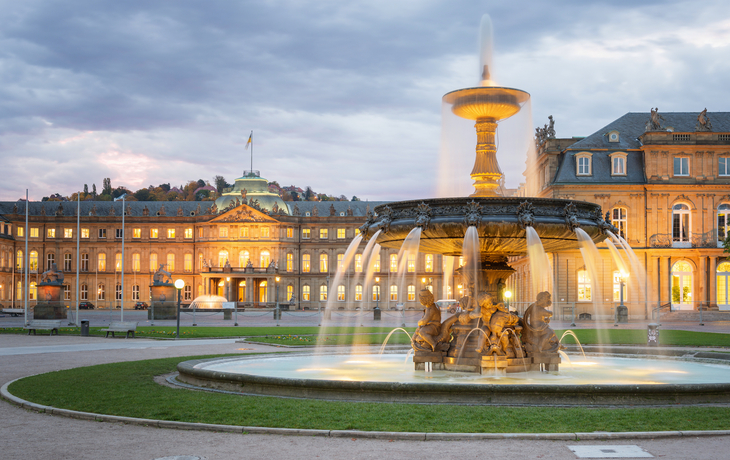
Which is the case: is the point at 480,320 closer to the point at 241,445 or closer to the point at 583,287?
the point at 241,445

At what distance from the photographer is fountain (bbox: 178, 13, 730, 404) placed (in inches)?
441

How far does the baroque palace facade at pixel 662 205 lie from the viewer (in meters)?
57.8

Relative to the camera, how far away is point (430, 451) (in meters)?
7.98

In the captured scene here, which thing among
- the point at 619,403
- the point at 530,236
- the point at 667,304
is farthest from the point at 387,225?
the point at 667,304

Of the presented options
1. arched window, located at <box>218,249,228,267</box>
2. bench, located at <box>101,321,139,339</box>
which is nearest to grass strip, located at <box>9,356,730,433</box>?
bench, located at <box>101,321,139,339</box>

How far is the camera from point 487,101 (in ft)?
47.1

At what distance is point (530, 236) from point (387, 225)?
2.68m

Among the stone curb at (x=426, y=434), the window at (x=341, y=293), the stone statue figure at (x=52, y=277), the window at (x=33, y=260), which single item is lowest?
the window at (x=341, y=293)

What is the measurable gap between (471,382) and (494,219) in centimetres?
284

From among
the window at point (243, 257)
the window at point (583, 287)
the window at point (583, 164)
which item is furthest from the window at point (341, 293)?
the window at point (583, 164)

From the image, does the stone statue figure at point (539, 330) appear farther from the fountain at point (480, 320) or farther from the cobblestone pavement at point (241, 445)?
the cobblestone pavement at point (241, 445)

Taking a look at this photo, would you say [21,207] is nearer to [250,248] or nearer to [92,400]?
[250,248]

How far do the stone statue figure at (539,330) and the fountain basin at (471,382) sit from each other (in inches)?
23.0

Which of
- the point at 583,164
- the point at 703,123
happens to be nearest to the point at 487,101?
the point at 583,164
